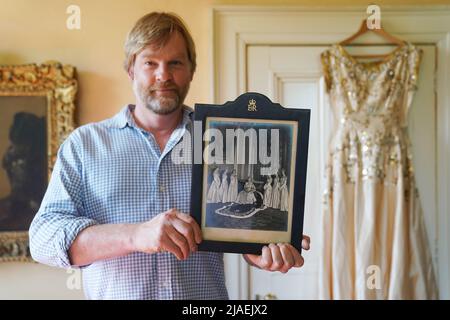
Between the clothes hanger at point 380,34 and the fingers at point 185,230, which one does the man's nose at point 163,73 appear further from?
the clothes hanger at point 380,34

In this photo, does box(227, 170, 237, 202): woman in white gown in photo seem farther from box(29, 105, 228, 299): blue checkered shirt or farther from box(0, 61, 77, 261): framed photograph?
box(0, 61, 77, 261): framed photograph

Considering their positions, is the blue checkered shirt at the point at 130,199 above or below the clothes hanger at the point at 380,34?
below

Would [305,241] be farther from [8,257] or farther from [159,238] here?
[8,257]

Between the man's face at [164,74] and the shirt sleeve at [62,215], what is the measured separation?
0.12 m

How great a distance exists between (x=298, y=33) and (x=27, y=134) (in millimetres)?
597

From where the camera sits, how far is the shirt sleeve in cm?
61

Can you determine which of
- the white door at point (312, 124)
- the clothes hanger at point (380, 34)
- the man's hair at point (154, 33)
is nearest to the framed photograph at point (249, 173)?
the man's hair at point (154, 33)

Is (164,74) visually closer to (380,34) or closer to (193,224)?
(193,224)

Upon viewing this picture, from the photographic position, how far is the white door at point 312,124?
1180mm

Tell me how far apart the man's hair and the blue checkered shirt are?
0.09 metres

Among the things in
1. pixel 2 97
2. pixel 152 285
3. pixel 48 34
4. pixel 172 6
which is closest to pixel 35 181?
pixel 2 97

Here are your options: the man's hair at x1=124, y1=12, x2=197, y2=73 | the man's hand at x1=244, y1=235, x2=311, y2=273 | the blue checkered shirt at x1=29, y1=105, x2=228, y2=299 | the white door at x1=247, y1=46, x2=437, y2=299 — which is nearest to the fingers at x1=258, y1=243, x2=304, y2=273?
the man's hand at x1=244, y1=235, x2=311, y2=273
